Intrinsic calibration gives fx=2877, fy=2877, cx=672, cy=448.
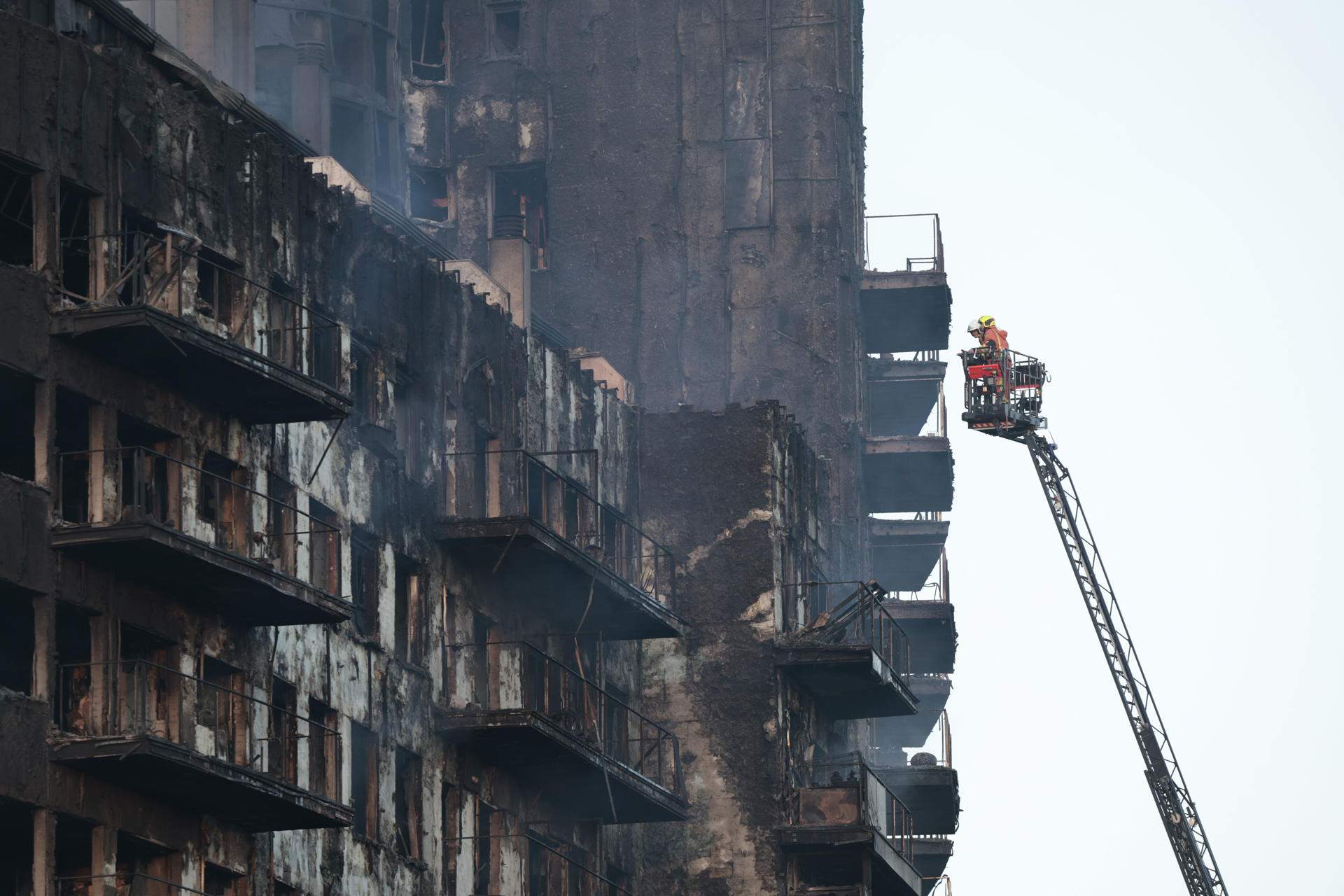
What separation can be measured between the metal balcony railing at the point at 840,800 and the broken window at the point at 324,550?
52.0ft

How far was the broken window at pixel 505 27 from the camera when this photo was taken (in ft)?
226

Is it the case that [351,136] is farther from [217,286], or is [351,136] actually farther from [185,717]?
[185,717]

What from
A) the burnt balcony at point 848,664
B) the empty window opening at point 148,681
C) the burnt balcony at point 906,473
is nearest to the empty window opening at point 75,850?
the empty window opening at point 148,681

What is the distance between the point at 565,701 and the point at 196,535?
1416 centimetres

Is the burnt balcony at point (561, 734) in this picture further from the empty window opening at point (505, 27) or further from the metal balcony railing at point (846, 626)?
the empty window opening at point (505, 27)

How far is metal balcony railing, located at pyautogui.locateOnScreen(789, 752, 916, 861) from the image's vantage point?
50906 mm

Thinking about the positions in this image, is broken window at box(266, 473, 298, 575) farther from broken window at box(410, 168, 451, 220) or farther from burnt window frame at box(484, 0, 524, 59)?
burnt window frame at box(484, 0, 524, 59)

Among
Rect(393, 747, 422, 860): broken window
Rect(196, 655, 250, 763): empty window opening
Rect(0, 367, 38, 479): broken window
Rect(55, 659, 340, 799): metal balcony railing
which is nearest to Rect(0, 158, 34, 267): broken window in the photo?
Rect(0, 367, 38, 479): broken window

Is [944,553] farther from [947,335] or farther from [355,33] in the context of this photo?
[355,33]

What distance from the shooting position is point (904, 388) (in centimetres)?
7188

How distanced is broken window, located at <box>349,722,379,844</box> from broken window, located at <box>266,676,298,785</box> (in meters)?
1.96

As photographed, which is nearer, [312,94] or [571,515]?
[571,515]

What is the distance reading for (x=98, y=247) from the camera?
3194 cm

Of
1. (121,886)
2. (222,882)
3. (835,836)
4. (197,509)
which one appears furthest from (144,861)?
(835,836)
